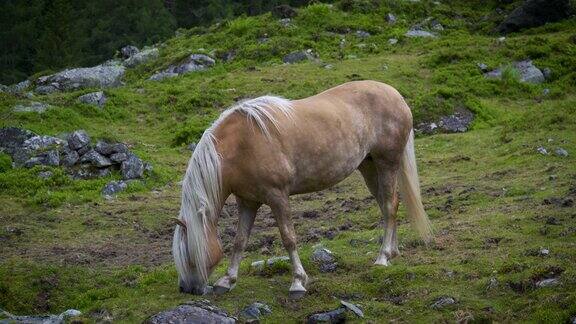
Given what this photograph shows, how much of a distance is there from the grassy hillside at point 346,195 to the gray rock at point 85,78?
0.63m

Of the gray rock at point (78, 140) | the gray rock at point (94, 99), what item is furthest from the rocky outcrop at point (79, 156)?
the gray rock at point (94, 99)

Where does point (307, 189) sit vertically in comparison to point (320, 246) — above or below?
above

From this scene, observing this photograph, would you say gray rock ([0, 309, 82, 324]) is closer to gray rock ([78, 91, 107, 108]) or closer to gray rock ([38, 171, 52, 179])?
gray rock ([38, 171, 52, 179])

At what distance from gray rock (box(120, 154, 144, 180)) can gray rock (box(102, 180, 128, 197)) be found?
0.31m

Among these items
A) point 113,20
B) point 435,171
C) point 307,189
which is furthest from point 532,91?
point 113,20

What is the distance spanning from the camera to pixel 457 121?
16.9 meters

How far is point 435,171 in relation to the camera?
13836 millimetres

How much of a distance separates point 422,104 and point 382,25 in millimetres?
7976

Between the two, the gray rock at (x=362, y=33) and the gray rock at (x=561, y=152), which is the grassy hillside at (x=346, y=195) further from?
the gray rock at (x=362, y=33)

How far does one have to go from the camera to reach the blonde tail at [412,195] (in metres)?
9.38

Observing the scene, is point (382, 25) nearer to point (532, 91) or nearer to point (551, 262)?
point (532, 91)

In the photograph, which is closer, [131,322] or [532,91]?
[131,322]

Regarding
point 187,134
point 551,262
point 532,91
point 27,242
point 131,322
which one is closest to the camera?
point 131,322

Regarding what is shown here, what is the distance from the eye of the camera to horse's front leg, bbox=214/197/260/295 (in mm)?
8086
